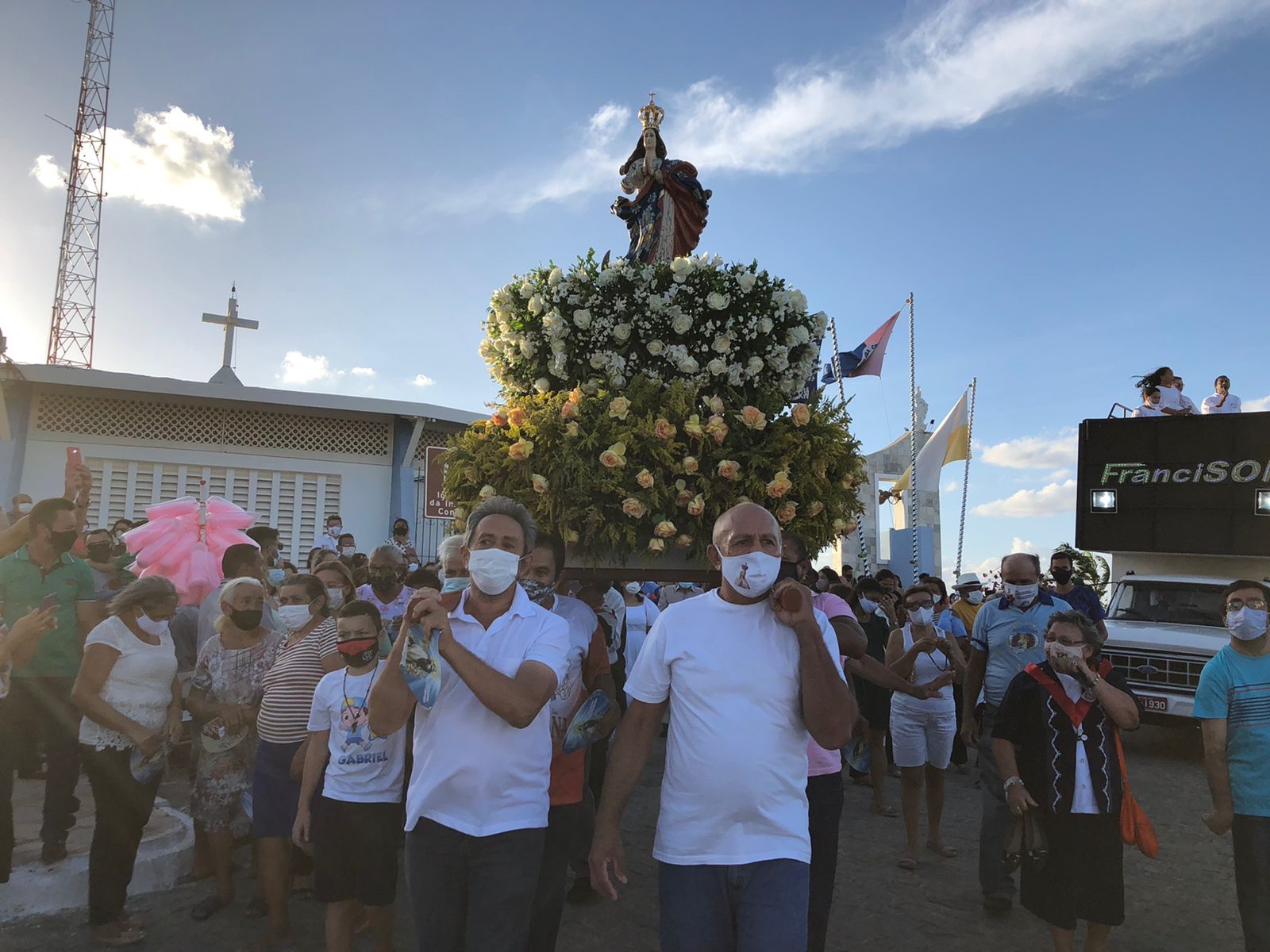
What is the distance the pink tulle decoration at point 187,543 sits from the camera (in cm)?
659

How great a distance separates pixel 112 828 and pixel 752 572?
12.8 ft

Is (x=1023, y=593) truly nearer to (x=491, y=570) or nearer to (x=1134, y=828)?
(x=1134, y=828)

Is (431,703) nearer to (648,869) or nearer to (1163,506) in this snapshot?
(648,869)

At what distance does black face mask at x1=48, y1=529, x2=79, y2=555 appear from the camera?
5.81m

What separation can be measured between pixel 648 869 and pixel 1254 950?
3287mm

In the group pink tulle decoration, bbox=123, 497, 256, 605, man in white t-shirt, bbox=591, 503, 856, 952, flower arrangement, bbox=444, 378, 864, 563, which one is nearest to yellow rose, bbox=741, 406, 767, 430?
flower arrangement, bbox=444, 378, 864, 563

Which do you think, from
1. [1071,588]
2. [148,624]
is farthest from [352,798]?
[1071,588]

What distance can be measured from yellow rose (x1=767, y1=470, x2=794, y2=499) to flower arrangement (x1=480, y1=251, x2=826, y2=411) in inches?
16.4

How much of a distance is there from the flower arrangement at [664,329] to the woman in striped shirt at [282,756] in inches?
75.9

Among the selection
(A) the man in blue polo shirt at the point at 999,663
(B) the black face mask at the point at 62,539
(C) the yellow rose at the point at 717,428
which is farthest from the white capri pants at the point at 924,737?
(B) the black face mask at the point at 62,539

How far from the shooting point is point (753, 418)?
14.1ft

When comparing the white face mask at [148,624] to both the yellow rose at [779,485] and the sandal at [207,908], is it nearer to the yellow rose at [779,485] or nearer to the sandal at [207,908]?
the sandal at [207,908]

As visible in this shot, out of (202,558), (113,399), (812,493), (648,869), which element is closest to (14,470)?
(113,399)

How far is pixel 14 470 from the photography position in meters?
15.0
